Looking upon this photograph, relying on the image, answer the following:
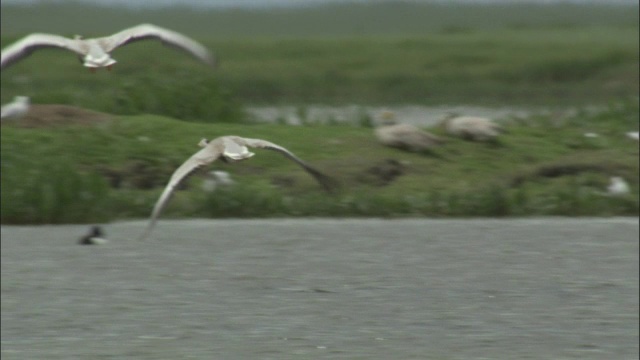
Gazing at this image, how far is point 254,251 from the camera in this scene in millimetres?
10516

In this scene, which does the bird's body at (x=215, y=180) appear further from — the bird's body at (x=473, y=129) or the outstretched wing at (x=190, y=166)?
the outstretched wing at (x=190, y=166)

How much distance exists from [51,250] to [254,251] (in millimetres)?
1217

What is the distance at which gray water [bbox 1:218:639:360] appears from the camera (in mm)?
8078

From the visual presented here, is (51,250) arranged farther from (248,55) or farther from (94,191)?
(248,55)

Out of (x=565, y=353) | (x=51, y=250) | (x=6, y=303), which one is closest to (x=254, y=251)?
(x=51, y=250)

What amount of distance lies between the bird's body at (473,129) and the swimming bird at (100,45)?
7.94 meters

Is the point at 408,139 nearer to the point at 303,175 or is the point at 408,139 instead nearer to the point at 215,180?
the point at 303,175

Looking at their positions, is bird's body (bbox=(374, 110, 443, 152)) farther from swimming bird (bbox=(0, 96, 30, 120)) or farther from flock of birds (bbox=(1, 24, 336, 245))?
flock of birds (bbox=(1, 24, 336, 245))

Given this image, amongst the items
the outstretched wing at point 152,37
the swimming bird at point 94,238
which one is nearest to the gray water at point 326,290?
the swimming bird at point 94,238

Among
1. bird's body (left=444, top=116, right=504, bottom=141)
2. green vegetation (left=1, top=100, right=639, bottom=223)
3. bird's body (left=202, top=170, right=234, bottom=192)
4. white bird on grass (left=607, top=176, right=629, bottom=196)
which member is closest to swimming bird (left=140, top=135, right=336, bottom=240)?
green vegetation (left=1, top=100, right=639, bottom=223)

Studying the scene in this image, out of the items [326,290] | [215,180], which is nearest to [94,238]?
[215,180]

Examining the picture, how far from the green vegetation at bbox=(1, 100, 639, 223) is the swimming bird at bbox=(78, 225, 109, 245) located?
62cm

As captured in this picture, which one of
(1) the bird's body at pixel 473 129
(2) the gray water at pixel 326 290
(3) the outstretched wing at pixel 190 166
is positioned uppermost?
(3) the outstretched wing at pixel 190 166

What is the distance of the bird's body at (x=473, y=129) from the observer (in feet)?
43.3
